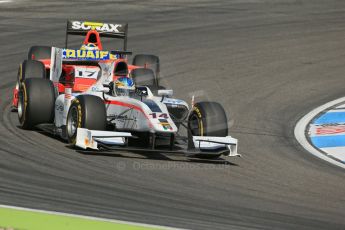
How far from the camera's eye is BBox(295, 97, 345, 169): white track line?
1449 centimetres

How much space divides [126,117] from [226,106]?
5039mm

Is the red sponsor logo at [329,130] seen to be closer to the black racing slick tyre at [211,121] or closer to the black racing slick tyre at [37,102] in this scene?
the black racing slick tyre at [211,121]

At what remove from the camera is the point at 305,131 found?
16578mm

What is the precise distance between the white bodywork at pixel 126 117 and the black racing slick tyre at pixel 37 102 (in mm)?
150

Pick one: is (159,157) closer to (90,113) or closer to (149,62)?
(90,113)

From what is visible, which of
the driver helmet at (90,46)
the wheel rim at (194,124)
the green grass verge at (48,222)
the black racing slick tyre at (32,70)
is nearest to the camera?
the green grass verge at (48,222)

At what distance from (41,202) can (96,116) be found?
365 cm

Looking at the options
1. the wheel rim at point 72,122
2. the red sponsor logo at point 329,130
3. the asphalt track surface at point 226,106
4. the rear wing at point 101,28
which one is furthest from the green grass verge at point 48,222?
the rear wing at point 101,28

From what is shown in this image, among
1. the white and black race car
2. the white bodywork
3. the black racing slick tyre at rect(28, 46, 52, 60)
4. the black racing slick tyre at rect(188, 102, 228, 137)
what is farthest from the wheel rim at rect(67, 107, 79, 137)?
the black racing slick tyre at rect(28, 46, 52, 60)

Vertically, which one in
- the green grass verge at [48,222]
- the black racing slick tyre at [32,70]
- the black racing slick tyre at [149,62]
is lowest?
the green grass verge at [48,222]

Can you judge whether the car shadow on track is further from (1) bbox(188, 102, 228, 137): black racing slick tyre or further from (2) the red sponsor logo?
(2) the red sponsor logo

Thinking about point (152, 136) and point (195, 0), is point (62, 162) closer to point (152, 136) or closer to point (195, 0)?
point (152, 136)

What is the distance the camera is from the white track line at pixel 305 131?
47.5ft

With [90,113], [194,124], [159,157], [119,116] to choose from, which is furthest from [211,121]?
[90,113]
